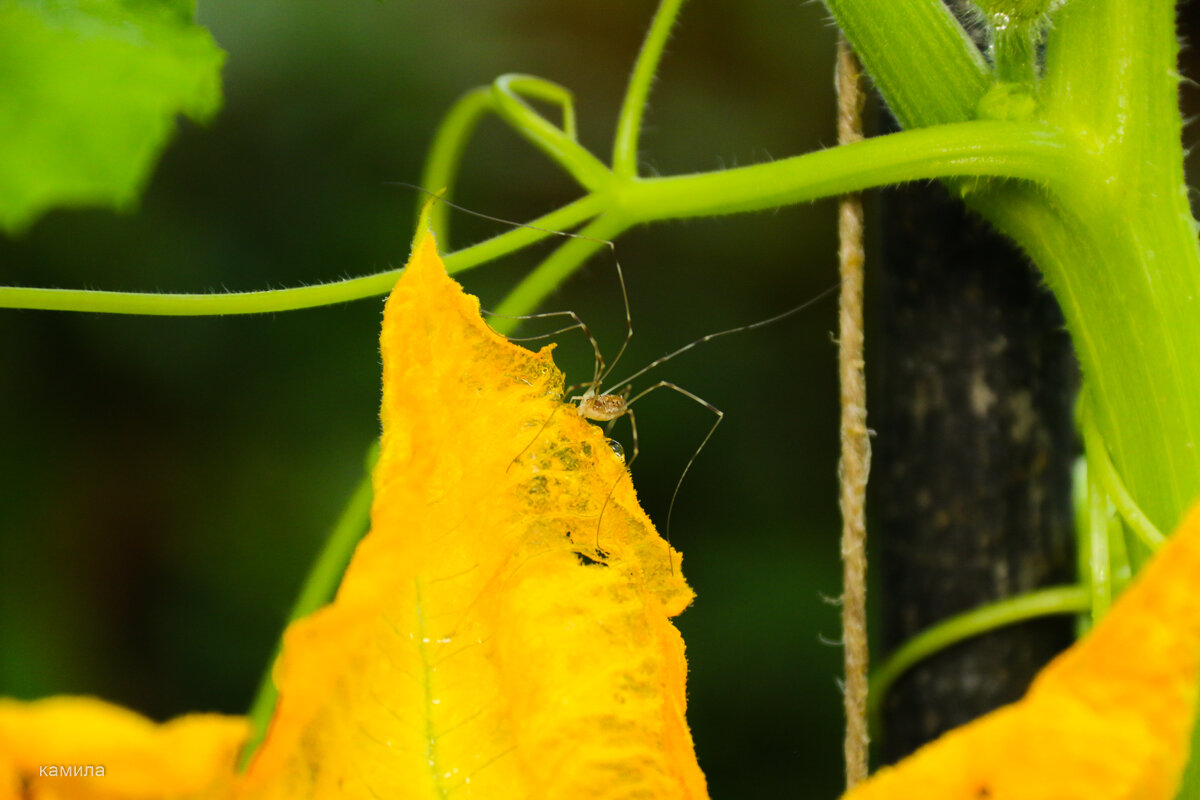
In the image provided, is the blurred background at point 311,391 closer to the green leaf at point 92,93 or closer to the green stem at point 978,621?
the green stem at point 978,621

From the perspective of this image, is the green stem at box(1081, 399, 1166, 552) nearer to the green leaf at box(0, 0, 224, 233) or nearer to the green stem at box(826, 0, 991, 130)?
the green stem at box(826, 0, 991, 130)

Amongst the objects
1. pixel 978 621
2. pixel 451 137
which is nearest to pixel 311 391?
pixel 451 137

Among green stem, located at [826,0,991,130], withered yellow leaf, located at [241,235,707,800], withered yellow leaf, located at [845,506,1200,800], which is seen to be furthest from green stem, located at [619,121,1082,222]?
withered yellow leaf, located at [845,506,1200,800]

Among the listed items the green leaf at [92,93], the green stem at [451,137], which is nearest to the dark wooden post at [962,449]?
the green stem at [451,137]

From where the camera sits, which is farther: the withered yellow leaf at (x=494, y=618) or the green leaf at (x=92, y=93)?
the green leaf at (x=92, y=93)

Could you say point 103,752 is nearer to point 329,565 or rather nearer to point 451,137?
point 329,565

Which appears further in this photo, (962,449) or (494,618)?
(962,449)
